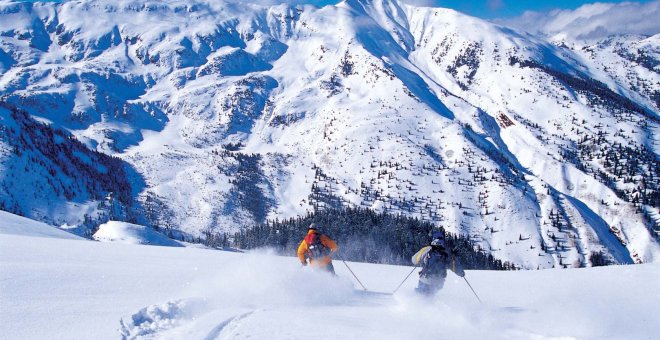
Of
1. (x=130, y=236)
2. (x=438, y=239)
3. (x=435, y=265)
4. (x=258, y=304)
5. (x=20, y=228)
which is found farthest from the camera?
(x=130, y=236)

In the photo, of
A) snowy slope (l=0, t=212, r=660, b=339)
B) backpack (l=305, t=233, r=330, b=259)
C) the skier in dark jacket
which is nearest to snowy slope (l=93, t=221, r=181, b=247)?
snowy slope (l=0, t=212, r=660, b=339)

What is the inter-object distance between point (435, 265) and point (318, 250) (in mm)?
4341

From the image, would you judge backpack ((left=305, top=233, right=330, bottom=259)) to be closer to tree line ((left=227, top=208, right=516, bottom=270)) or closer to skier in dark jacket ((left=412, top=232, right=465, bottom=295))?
skier in dark jacket ((left=412, top=232, right=465, bottom=295))

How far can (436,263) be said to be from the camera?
1606 centimetres

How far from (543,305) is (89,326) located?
44.3 ft

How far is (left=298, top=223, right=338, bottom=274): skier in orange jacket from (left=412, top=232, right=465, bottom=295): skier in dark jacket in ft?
10.8

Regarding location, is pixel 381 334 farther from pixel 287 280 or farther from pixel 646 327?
pixel 646 327

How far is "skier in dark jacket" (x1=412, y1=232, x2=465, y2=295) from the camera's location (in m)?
16.0

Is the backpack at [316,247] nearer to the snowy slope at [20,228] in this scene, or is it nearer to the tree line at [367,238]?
the snowy slope at [20,228]

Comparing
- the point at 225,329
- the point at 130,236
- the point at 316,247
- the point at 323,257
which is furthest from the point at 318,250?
the point at 130,236

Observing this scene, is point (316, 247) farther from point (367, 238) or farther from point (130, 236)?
point (367, 238)

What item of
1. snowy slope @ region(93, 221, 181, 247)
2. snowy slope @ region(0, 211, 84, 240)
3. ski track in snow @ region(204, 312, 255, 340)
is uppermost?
snowy slope @ region(0, 211, 84, 240)

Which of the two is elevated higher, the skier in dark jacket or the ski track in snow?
the skier in dark jacket

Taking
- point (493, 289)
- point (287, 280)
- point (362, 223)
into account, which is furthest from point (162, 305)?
point (362, 223)
